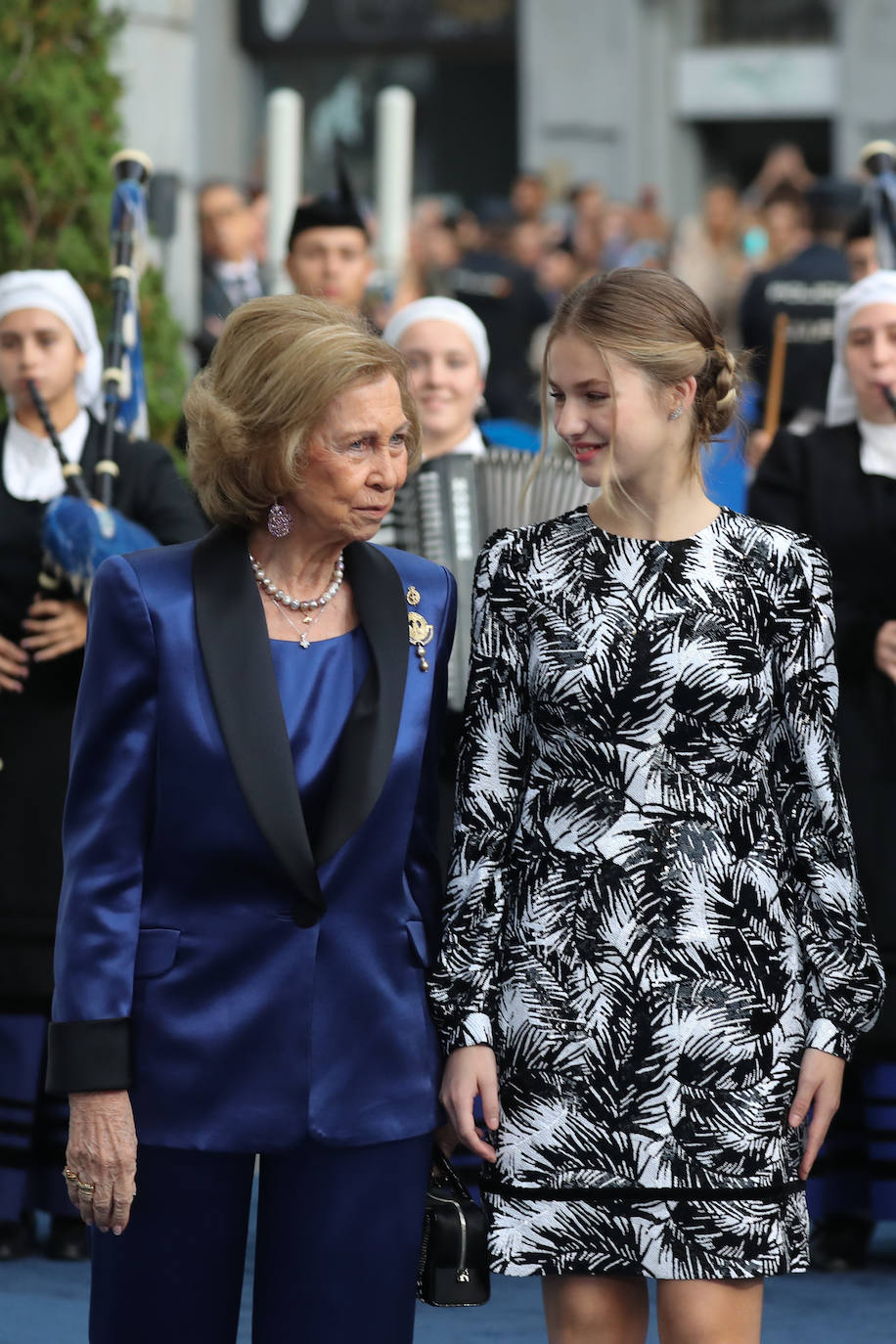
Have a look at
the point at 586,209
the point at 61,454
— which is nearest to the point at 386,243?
the point at 61,454

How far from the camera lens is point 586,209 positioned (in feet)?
49.8

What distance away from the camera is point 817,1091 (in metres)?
2.87

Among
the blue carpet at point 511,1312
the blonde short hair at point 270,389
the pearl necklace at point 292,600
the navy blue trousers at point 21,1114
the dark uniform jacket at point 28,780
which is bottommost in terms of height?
the blue carpet at point 511,1312

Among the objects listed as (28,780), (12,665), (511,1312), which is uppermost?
(12,665)

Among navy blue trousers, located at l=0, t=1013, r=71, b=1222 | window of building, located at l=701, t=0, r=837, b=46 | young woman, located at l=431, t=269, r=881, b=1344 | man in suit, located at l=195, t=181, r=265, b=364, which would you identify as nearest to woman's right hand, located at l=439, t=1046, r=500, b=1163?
young woman, located at l=431, t=269, r=881, b=1344

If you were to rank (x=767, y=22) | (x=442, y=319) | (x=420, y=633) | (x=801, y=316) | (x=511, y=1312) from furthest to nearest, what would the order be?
(x=767, y=22), (x=801, y=316), (x=442, y=319), (x=511, y=1312), (x=420, y=633)

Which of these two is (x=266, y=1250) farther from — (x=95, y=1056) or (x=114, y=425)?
(x=114, y=425)

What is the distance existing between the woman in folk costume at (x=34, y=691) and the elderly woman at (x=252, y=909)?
2.18 m

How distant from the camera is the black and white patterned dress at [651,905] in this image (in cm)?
283

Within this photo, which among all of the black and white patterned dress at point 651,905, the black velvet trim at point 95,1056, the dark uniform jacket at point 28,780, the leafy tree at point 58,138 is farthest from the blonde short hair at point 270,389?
the leafy tree at point 58,138

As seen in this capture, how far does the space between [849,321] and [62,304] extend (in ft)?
5.73

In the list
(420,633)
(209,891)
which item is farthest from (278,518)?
(209,891)

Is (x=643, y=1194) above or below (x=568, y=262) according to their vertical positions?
below

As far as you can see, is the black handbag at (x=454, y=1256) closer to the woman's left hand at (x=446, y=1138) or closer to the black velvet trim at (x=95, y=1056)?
the woman's left hand at (x=446, y=1138)
